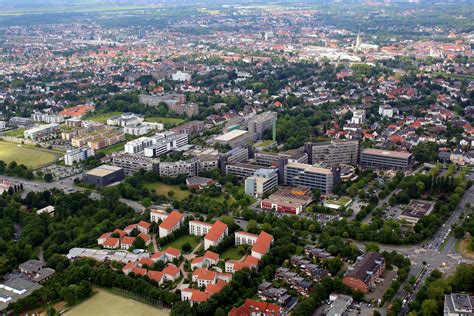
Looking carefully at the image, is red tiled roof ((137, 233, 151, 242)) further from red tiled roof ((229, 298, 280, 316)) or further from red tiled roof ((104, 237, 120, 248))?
red tiled roof ((229, 298, 280, 316))

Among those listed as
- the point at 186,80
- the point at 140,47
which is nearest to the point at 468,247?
the point at 186,80

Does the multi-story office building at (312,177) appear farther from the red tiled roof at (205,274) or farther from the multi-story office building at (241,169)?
the red tiled roof at (205,274)

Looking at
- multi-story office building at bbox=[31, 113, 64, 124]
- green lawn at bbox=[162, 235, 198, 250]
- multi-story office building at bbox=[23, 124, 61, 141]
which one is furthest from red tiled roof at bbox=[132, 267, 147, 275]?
multi-story office building at bbox=[31, 113, 64, 124]

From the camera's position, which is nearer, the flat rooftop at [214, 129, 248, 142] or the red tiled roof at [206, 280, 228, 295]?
the red tiled roof at [206, 280, 228, 295]

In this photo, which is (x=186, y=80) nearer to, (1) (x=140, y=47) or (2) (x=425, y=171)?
(1) (x=140, y=47)

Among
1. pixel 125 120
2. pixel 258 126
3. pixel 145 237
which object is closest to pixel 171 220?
pixel 145 237

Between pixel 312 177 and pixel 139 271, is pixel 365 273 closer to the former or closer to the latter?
pixel 139 271
